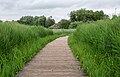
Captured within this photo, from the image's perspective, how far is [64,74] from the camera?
28.8 ft

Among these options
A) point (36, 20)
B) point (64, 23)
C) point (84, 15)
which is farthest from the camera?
point (64, 23)

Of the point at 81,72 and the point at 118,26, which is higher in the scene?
the point at 118,26

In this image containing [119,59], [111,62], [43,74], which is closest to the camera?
[119,59]

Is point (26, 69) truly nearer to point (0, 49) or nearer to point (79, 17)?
point (0, 49)

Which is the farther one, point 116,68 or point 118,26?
point 118,26

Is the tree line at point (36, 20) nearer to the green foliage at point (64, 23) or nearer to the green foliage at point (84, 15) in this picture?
the green foliage at point (64, 23)

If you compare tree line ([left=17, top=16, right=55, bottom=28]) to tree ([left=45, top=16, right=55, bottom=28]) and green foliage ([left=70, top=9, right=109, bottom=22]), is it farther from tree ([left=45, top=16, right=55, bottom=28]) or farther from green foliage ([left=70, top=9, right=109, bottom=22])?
green foliage ([left=70, top=9, right=109, bottom=22])

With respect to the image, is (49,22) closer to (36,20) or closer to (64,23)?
(64,23)

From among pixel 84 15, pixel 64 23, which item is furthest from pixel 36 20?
pixel 84 15

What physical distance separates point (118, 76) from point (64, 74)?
7.99ft

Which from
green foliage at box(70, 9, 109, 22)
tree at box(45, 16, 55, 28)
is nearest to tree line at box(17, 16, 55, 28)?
tree at box(45, 16, 55, 28)

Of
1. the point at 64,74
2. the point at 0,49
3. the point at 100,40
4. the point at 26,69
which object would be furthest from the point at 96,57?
the point at 0,49

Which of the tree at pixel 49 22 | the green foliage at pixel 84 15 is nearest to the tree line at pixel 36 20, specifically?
the tree at pixel 49 22

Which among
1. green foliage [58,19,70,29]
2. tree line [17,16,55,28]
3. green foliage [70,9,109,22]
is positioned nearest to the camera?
tree line [17,16,55,28]
